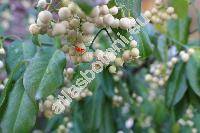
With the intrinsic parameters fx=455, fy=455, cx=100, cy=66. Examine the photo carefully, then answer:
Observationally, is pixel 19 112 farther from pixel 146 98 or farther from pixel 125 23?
pixel 146 98

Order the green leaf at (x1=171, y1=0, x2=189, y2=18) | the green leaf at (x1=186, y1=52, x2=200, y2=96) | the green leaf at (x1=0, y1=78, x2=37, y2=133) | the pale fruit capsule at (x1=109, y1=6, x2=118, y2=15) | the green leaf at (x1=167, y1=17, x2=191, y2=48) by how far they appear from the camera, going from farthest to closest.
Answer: the green leaf at (x1=167, y1=17, x2=191, y2=48), the green leaf at (x1=186, y1=52, x2=200, y2=96), the green leaf at (x1=171, y1=0, x2=189, y2=18), the green leaf at (x1=0, y1=78, x2=37, y2=133), the pale fruit capsule at (x1=109, y1=6, x2=118, y2=15)

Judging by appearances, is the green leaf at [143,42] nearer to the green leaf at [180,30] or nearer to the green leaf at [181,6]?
the green leaf at [181,6]

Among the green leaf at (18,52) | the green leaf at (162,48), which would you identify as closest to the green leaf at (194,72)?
the green leaf at (162,48)

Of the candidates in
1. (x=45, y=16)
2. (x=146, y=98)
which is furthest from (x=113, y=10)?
(x=146, y=98)

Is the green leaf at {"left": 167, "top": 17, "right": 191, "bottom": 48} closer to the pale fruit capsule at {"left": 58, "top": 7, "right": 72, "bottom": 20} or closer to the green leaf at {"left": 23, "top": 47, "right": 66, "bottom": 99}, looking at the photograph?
the green leaf at {"left": 23, "top": 47, "right": 66, "bottom": 99}

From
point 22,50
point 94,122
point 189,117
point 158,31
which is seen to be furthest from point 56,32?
point 189,117

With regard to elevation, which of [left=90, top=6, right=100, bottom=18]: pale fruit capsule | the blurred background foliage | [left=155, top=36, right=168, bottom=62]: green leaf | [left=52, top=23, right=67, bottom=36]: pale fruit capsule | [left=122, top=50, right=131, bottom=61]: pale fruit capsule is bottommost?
the blurred background foliage

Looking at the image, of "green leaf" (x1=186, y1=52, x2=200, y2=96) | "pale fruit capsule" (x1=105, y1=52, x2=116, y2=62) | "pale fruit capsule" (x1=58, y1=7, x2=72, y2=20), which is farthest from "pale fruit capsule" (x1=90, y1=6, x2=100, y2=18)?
"green leaf" (x1=186, y1=52, x2=200, y2=96)
